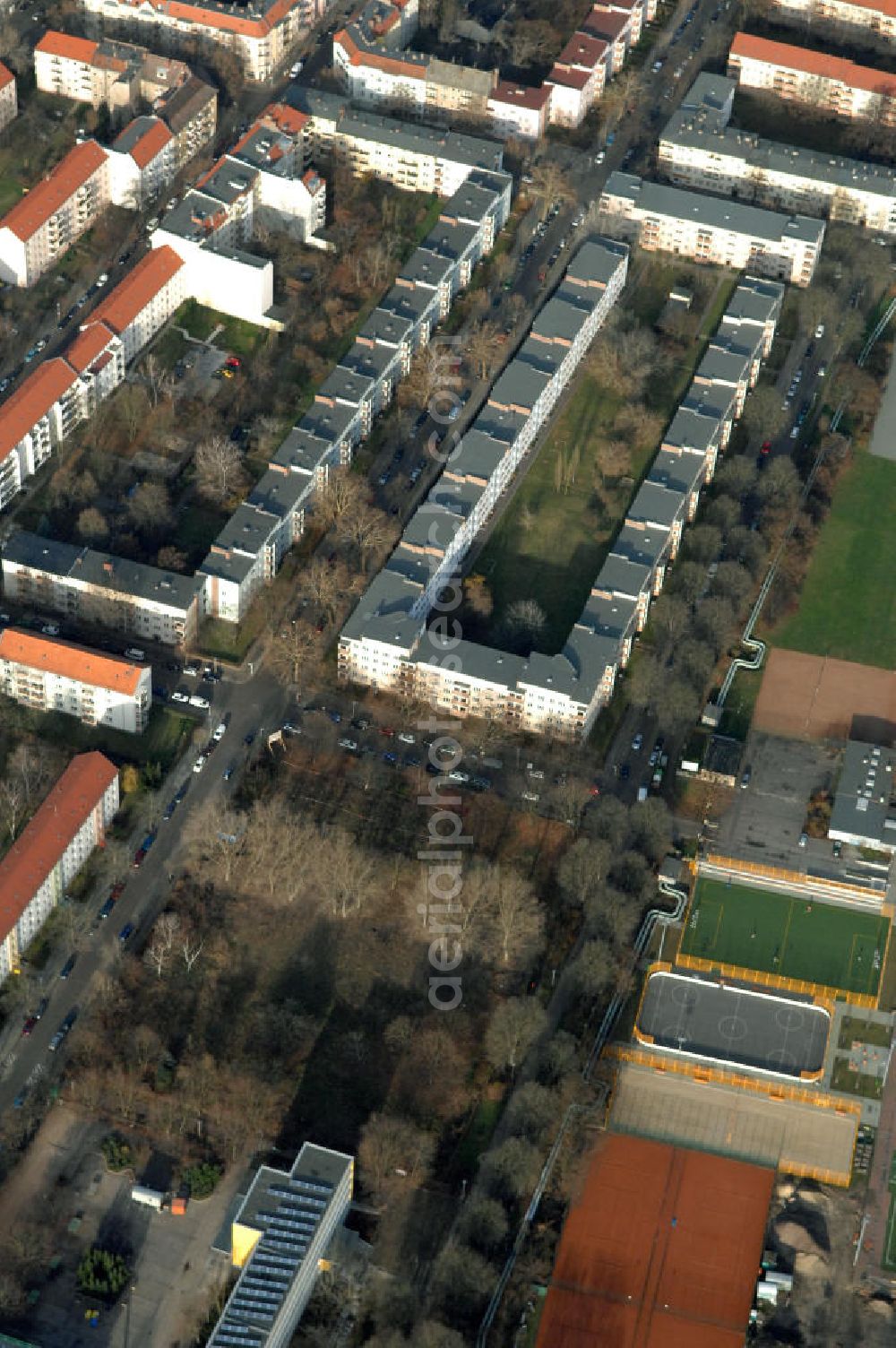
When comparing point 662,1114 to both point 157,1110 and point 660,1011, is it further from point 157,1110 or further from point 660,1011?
point 157,1110

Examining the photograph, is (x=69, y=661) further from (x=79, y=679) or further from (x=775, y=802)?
(x=775, y=802)

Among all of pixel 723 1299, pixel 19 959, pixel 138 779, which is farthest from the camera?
pixel 138 779

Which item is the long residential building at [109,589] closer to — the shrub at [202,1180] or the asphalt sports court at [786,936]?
the asphalt sports court at [786,936]

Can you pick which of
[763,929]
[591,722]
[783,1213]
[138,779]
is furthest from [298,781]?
[783,1213]

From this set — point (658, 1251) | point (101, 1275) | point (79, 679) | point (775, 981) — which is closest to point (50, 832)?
point (79, 679)

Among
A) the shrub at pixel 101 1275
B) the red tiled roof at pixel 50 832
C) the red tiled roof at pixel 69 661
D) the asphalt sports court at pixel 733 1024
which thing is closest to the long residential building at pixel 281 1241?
the shrub at pixel 101 1275

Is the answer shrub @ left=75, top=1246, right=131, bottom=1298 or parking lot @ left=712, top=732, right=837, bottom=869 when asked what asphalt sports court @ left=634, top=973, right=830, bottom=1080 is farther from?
shrub @ left=75, top=1246, right=131, bottom=1298
